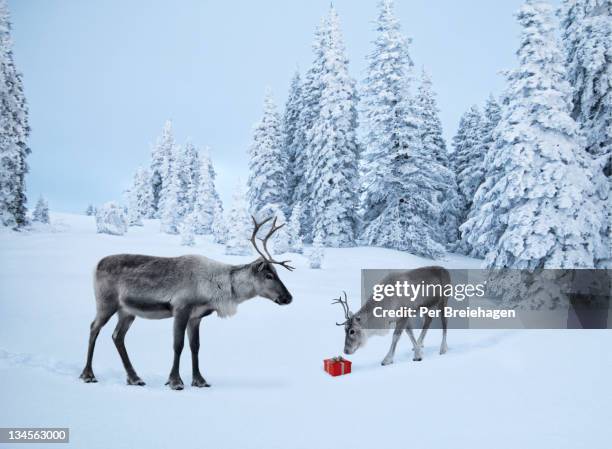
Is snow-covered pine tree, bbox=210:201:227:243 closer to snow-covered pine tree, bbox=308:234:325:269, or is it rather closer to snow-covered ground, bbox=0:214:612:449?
snow-covered pine tree, bbox=308:234:325:269

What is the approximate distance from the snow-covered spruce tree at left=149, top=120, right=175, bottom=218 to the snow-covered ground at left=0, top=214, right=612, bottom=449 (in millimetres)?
36142

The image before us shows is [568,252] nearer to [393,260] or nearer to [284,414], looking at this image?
[393,260]

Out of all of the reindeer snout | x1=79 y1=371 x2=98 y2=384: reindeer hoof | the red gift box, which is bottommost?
the red gift box

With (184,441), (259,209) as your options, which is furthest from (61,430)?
(259,209)

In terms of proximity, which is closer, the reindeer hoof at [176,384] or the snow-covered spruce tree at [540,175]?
the reindeer hoof at [176,384]

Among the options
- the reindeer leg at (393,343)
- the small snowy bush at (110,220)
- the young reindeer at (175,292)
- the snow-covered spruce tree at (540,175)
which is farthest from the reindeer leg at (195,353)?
the small snowy bush at (110,220)

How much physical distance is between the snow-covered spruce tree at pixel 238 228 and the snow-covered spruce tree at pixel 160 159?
2828 centimetres

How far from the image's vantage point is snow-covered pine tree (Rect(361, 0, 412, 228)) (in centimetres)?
2223

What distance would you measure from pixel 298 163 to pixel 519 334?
2297cm

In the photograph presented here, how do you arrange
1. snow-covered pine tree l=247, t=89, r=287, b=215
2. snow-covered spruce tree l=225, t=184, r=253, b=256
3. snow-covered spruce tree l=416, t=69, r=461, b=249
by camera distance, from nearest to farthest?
snow-covered spruce tree l=225, t=184, r=253, b=256 < snow-covered pine tree l=247, t=89, r=287, b=215 < snow-covered spruce tree l=416, t=69, r=461, b=249

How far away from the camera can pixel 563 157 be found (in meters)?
12.3

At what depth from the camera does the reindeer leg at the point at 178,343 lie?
5129 mm

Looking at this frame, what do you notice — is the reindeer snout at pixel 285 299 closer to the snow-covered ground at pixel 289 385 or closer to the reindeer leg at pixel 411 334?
the snow-covered ground at pixel 289 385

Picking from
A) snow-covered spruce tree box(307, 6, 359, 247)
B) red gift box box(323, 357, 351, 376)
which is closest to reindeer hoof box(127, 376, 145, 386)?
red gift box box(323, 357, 351, 376)
